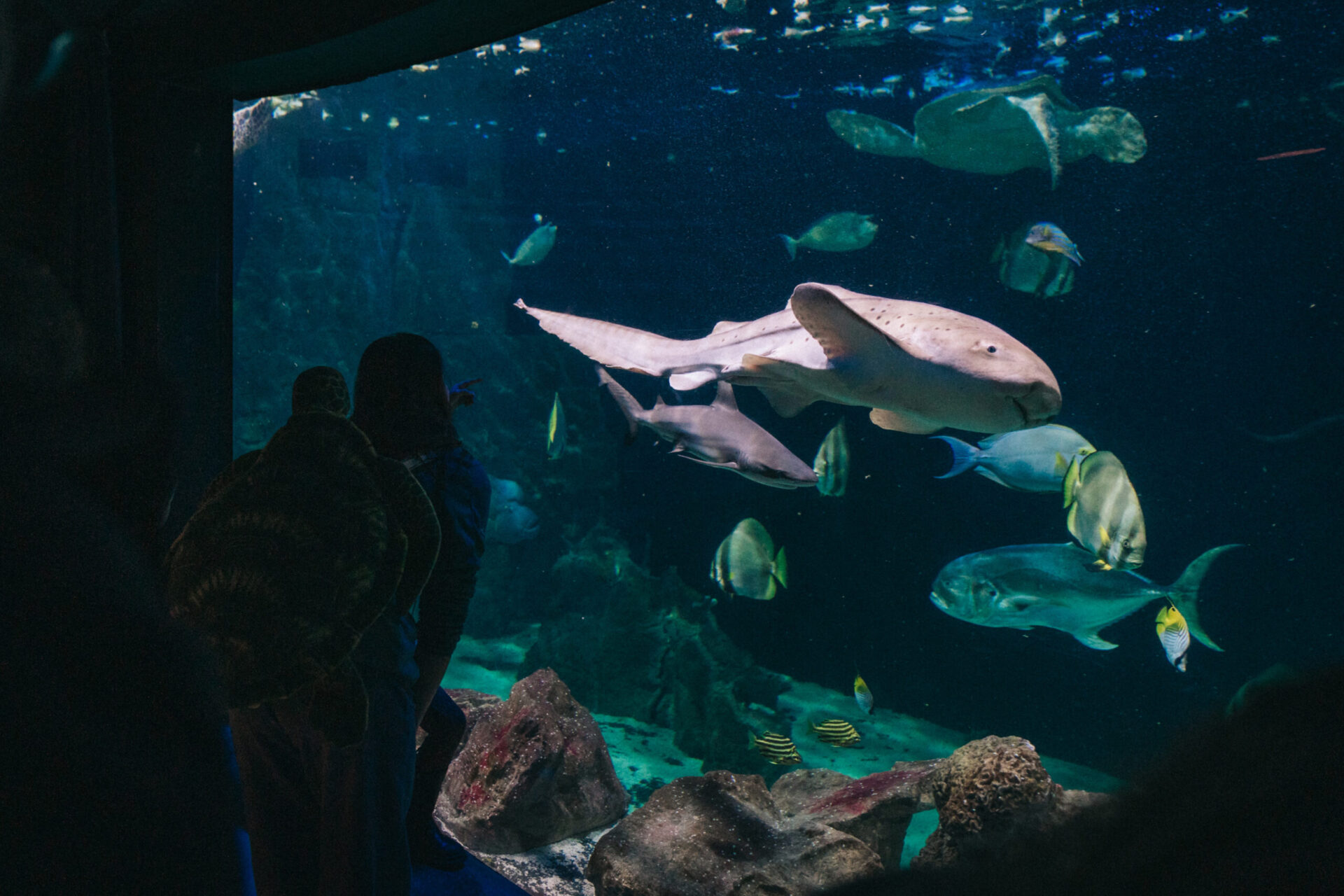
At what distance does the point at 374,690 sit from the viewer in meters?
1.70

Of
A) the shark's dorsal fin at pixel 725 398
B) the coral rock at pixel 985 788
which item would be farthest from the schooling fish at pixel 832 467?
the coral rock at pixel 985 788

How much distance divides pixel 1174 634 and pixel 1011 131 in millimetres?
5561

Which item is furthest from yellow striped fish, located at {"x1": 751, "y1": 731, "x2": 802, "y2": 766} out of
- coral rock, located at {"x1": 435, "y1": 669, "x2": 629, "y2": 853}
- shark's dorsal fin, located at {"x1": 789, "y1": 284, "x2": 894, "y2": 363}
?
shark's dorsal fin, located at {"x1": 789, "y1": 284, "x2": 894, "y2": 363}

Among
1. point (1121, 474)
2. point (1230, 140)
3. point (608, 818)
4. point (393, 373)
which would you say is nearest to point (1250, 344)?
point (1230, 140)

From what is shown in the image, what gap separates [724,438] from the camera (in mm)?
4734

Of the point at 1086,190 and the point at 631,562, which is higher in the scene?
the point at 1086,190

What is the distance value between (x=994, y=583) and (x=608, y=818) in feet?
12.3

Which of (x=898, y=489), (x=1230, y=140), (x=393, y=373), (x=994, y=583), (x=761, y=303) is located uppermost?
(x=1230, y=140)

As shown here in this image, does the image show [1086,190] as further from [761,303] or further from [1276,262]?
[761,303]

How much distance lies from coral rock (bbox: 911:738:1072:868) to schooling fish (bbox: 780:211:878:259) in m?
5.65

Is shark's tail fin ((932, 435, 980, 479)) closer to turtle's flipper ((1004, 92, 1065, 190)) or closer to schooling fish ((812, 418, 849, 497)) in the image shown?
schooling fish ((812, 418, 849, 497))

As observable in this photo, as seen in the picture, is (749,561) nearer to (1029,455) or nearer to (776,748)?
(776,748)

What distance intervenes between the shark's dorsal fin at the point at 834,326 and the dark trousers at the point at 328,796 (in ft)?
6.81

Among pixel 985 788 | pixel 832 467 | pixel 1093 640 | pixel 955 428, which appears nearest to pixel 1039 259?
pixel 955 428
